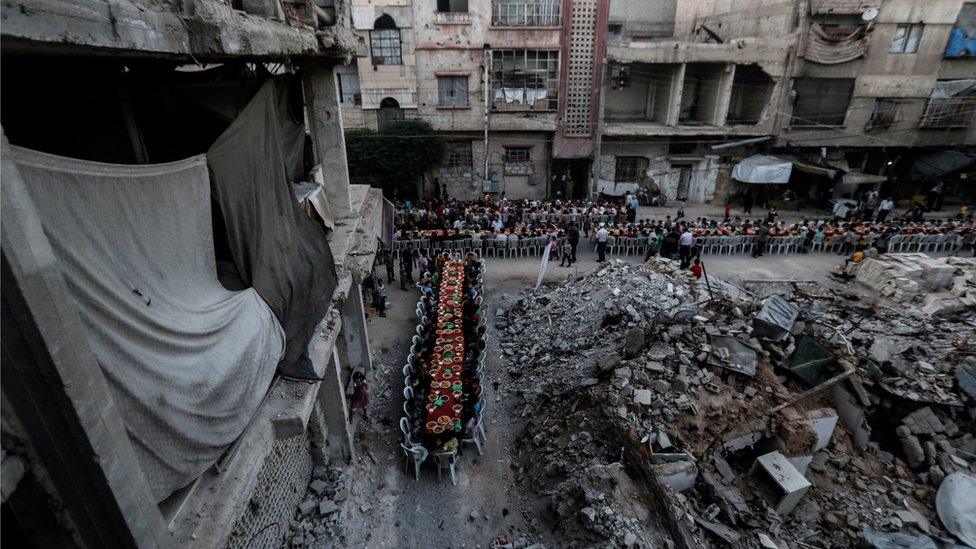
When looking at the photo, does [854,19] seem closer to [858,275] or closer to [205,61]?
[858,275]

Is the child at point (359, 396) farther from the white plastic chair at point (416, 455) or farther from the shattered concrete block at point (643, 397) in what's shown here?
the shattered concrete block at point (643, 397)

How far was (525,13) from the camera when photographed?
822 inches

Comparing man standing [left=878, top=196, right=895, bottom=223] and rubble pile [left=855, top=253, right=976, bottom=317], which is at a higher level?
man standing [left=878, top=196, right=895, bottom=223]

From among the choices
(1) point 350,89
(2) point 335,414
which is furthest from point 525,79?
(2) point 335,414

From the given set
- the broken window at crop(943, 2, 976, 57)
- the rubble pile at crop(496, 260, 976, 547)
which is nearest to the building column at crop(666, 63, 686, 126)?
the broken window at crop(943, 2, 976, 57)

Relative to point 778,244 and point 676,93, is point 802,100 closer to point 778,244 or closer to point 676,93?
point 676,93

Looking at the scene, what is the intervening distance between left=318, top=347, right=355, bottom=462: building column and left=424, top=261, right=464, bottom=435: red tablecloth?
1.46m

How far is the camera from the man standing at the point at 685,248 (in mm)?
16312

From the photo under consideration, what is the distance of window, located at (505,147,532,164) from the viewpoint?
23141 millimetres

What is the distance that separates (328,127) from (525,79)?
584 inches

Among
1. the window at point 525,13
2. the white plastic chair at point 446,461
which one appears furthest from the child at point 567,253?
the window at point 525,13

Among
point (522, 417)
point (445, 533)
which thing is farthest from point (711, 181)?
point (445, 533)

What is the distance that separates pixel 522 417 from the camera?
34.0 ft

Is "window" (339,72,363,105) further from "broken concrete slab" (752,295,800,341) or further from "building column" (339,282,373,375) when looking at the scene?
"broken concrete slab" (752,295,800,341)
